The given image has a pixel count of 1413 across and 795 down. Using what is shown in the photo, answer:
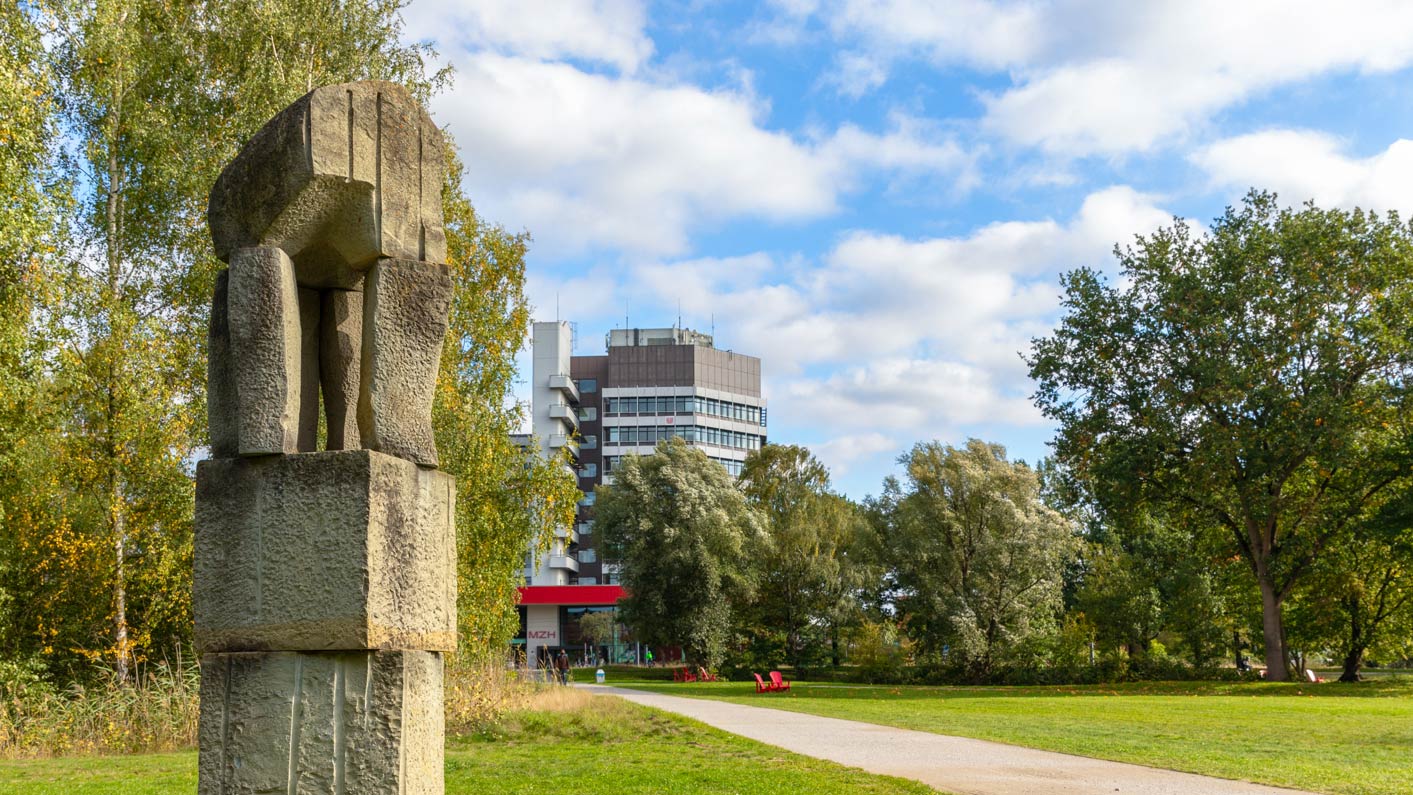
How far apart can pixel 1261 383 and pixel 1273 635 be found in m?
7.66

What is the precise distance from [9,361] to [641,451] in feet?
254

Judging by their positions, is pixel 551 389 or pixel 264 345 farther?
pixel 551 389

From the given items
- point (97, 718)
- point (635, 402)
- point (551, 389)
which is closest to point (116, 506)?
point (97, 718)

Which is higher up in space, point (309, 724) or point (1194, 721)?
point (309, 724)

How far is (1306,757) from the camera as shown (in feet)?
42.9

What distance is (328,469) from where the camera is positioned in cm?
473

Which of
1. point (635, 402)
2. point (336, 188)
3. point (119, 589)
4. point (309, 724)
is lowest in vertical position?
point (309, 724)

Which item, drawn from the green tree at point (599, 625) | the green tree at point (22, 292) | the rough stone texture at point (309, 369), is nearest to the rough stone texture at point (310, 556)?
the rough stone texture at point (309, 369)

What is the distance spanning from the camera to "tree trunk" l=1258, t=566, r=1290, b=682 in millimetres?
32219

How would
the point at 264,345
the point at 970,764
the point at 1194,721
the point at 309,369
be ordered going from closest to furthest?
the point at 264,345
the point at 309,369
the point at 970,764
the point at 1194,721

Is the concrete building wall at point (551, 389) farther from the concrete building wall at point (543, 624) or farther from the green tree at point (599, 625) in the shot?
the green tree at point (599, 625)

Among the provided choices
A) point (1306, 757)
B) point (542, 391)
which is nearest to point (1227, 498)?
point (1306, 757)

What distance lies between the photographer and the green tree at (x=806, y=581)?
44250 mm

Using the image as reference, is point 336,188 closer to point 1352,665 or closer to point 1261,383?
point 1261,383
